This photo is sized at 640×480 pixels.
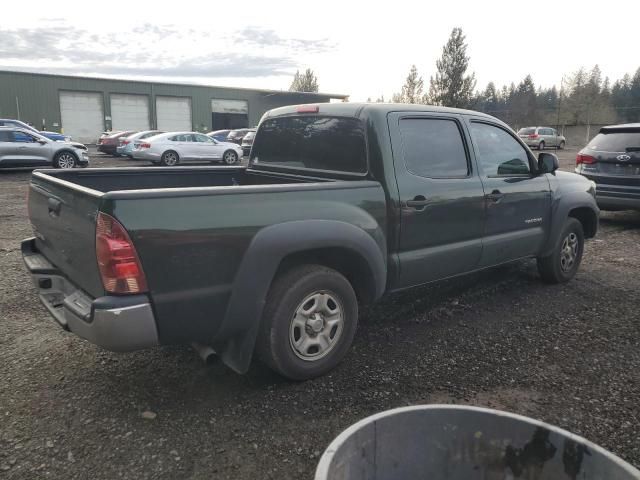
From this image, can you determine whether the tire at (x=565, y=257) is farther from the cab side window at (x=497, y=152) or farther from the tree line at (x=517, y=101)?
the tree line at (x=517, y=101)

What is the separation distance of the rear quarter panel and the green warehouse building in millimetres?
41131

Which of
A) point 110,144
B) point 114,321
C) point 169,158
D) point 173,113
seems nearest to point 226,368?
point 114,321

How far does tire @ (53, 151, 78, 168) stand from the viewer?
1688cm

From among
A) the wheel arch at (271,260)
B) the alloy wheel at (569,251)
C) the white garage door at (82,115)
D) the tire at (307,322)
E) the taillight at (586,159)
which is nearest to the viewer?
the wheel arch at (271,260)

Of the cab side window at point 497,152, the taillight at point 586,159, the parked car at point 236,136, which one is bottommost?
the taillight at point 586,159

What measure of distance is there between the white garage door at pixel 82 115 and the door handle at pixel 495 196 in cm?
4156

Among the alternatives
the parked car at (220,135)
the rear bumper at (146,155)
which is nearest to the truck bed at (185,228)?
the rear bumper at (146,155)

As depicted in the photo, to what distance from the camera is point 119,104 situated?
41.2 meters

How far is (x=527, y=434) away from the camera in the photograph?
1793 millimetres

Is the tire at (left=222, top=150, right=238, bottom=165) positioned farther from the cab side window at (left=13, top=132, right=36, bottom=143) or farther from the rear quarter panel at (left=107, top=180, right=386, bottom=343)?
the rear quarter panel at (left=107, top=180, right=386, bottom=343)

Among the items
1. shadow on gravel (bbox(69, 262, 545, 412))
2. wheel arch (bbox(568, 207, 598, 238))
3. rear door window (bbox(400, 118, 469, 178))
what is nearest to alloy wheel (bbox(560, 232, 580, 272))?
wheel arch (bbox(568, 207, 598, 238))

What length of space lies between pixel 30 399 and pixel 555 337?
3.81m

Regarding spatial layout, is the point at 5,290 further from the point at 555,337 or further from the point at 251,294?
the point at 555,337

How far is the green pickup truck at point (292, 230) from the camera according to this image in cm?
261
